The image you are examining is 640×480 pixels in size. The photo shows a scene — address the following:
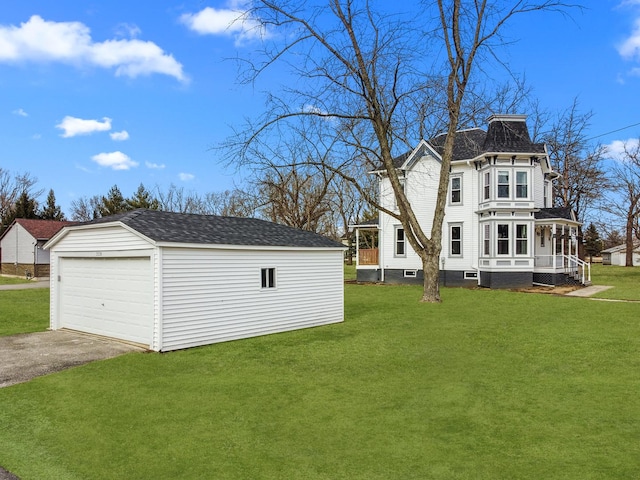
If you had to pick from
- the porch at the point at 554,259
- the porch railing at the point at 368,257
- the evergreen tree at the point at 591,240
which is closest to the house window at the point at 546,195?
the porch at the point at 554,259

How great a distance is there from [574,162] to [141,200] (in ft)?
144

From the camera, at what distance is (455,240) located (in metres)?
26.8

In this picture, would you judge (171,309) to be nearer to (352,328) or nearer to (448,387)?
(352,328)

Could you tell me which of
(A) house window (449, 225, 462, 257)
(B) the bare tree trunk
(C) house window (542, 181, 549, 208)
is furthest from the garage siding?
(C) house window (542, 181, 549, 208)

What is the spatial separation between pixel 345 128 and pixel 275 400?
603 inches

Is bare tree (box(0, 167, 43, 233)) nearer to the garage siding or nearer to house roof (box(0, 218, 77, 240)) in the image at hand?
house roof (box(0, 218, 77, 240))

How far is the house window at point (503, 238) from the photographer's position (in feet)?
80.6

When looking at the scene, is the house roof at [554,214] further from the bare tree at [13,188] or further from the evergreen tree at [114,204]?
the bare tree at [13,188]

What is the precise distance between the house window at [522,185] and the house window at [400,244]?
24.1 ft

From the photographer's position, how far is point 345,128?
20.0 m

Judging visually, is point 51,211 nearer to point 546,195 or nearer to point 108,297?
point 108,297

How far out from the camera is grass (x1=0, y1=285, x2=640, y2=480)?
4691mm

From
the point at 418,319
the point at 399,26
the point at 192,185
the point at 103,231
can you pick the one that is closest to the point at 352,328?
the point at 418,319

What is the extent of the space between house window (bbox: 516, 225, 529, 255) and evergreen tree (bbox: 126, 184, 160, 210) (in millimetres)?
40306
